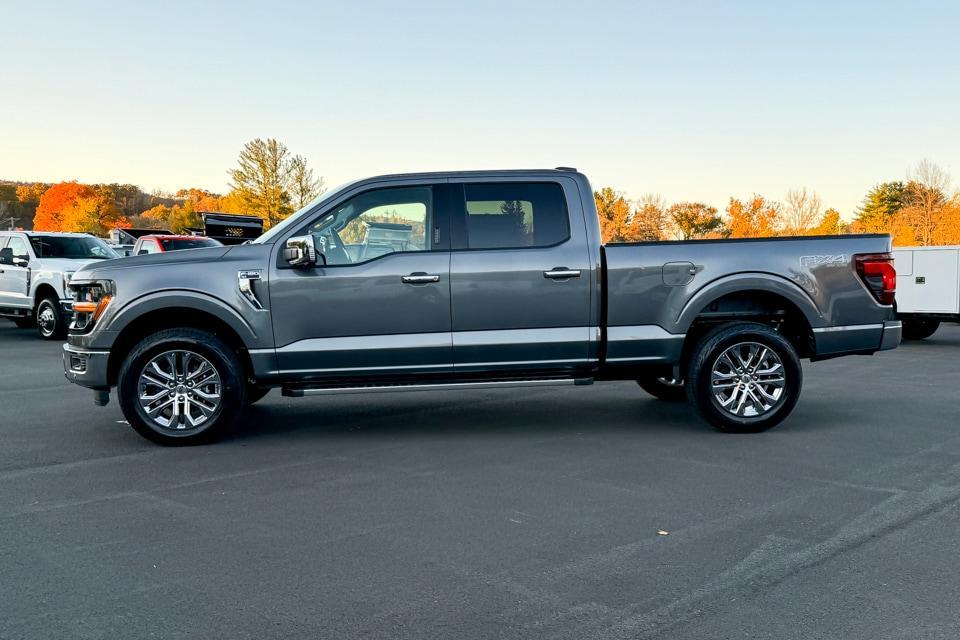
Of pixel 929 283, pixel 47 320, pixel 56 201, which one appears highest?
pixel 56 201

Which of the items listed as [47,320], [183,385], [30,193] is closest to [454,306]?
[183,385]

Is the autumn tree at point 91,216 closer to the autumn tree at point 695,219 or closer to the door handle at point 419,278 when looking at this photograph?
the autumn tree at point 695,219

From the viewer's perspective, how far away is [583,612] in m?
3.51

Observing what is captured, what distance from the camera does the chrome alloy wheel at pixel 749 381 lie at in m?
7.13

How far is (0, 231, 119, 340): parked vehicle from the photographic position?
653 inches

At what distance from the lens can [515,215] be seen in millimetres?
7086

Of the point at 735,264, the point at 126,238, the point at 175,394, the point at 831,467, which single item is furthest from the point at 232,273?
the point at 126,238

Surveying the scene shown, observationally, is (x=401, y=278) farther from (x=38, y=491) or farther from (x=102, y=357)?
(x=38, y=491)

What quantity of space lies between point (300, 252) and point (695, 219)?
263ft

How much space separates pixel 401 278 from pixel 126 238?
112 feet

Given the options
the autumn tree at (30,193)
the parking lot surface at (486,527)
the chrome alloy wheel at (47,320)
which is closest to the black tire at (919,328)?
the parking lot surface at (486,527)

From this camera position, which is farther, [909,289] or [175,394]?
[909,289]

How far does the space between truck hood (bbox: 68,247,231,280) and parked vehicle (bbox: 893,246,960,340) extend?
12234mm

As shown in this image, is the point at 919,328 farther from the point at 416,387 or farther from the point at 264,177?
the point at 264,177
